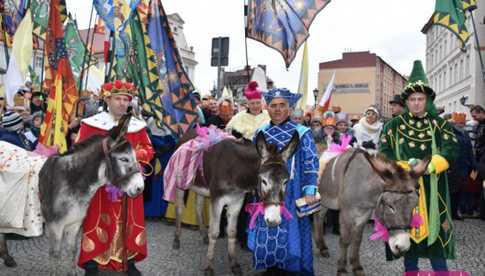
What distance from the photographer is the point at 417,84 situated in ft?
13.9

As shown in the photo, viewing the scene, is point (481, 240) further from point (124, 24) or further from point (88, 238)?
point (124, 24)

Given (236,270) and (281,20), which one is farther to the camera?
(281,20)

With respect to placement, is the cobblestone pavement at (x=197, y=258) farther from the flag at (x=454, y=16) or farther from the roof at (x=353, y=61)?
the roof at (x=353, y=61)

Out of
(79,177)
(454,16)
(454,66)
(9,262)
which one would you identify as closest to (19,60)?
(9,262)

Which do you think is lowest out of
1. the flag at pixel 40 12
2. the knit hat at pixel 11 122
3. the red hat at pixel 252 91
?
the knit hat at pixel 11 122

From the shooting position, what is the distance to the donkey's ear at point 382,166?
389cm

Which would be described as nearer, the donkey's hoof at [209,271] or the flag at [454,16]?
the donkey's hoof at [209,271]

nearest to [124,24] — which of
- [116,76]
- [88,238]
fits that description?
[116,76]

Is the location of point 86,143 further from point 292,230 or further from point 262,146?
point 292,230

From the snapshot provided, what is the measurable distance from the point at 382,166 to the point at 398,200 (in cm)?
34

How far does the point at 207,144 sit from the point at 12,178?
2.42 metres

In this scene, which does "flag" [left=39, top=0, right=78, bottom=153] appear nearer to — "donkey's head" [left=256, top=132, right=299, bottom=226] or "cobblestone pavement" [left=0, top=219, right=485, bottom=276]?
"cobblestone pavement" [left=0, top=219, right=485, bottom=276]

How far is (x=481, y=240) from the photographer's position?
7.27m

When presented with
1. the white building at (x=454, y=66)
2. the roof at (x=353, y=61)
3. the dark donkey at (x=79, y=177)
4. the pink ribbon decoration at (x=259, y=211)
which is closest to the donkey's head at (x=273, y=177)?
the pink ribbon decoration at (x=259, y=211)
